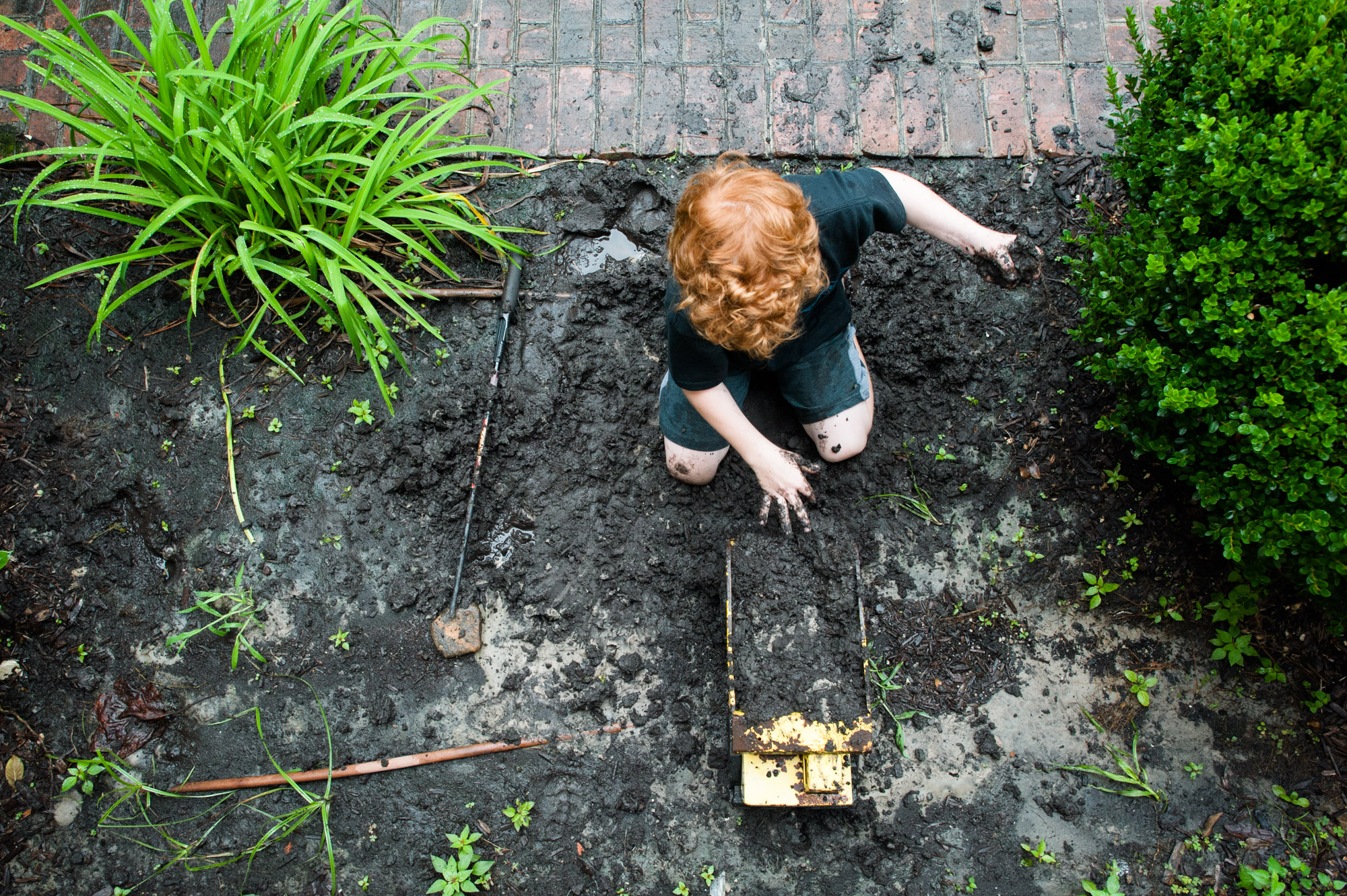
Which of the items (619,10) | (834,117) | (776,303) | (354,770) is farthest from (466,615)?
(619,10)

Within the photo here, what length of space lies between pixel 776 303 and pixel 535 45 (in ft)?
Answer: 5.88

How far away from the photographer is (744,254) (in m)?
1.71

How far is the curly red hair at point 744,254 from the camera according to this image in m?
1.71

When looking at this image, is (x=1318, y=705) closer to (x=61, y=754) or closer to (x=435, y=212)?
(x=435, y=212)

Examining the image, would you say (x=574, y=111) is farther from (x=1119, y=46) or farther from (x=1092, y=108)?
(x=1119, y=46)

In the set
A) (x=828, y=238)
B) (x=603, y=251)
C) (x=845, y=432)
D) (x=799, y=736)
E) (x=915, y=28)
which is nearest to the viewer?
(x=828, y=238)

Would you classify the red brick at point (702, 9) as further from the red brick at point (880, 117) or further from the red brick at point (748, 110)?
the red brick at point (880, 117)

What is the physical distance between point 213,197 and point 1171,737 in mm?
3307

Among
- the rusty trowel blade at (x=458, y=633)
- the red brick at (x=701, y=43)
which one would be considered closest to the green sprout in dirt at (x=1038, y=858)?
the rusty trowel blade at (x=458, y=633)

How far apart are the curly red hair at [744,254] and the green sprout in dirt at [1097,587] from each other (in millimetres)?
1386

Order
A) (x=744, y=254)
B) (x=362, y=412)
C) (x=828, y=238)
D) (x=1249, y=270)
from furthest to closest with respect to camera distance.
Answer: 1. (x=362, y=412)
2. (x=828, y=238)
3. (x=1249, y=270)
4. (x=744, y=254)

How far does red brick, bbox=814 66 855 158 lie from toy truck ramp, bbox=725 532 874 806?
4.74 feet

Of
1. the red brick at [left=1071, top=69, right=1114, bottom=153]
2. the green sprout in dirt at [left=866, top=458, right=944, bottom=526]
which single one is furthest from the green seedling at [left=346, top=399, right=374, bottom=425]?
the red brick at [left=1071, top=69, right=1114, bottom=153]

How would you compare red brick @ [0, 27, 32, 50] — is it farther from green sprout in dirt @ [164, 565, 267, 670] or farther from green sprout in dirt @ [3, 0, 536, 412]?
green sprout in dirt @ [164, 565, 267, 670]
